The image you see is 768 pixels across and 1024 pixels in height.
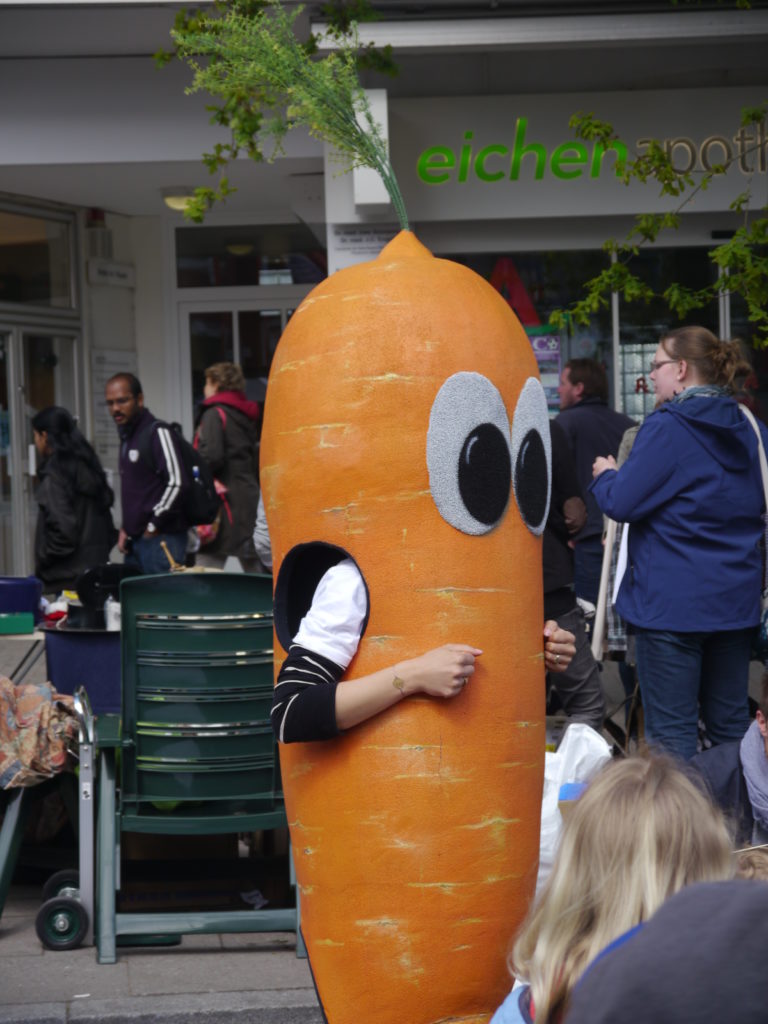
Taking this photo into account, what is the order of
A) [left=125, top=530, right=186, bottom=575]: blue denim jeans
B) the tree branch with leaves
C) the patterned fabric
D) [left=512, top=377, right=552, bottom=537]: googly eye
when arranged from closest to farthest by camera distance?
1. [left=512, top=377, right=552, bottom=537]: googly eye
2. the patterned fabric
3. the tree branch with leaves
4. [left=125, top=530, right=186, bottom=575]: blue denim jeans

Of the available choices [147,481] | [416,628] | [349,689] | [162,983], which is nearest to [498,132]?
[147,481]

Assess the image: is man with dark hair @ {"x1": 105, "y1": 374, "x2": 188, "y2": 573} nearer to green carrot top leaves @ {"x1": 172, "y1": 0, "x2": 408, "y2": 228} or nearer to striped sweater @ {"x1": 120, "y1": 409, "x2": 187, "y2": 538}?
striped sweater @ {"x1": 120, "y1": 409, "x2": 187, "y2": 538}

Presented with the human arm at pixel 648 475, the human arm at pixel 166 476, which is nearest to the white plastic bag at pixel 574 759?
the human arm at pixel 648 475

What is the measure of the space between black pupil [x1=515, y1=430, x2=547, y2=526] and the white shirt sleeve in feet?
1.27

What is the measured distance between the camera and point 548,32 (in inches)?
344

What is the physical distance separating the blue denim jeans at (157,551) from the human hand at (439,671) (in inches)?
204

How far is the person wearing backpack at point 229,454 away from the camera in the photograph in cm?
891

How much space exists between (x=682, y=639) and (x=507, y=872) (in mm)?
2191

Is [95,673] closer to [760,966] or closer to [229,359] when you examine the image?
[760,966]

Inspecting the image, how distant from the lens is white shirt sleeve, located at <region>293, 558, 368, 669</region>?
2.61 m

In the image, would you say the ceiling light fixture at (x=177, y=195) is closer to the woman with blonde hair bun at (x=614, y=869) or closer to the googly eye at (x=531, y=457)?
the googly eye at (x=531, y=457)

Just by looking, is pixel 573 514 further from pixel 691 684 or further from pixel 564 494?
pixel 691 684

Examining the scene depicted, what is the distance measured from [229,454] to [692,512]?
4752 millimetres

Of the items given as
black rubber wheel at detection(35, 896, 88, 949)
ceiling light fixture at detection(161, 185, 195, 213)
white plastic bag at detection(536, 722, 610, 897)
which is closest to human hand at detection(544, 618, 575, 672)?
white plastic bag at detection(536, 722, 610, 897)
